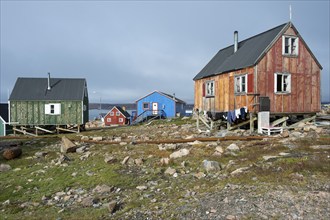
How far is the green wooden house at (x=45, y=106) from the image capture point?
1201 inches

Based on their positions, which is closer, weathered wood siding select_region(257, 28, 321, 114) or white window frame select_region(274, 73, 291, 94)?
weathered wood siding select_region(257, 28, 321, 114)

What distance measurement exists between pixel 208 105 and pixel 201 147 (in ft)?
37.0

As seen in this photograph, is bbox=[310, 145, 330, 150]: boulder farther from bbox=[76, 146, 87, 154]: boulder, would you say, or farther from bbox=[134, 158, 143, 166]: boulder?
bbox=[76, 146, 87, 154]: boulder

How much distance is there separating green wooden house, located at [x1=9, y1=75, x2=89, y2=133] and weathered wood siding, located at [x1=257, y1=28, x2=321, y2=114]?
70.4ft

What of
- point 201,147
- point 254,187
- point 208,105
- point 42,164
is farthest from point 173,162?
point 208,105

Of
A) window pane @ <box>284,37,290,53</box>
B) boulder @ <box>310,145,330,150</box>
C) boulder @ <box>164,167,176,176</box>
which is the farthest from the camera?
window pane @ <box>284,37,290,53</box>

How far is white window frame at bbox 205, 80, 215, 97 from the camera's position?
23350mm

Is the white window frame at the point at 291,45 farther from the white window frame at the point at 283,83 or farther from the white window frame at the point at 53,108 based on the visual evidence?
the white window frame at the point at 53,108

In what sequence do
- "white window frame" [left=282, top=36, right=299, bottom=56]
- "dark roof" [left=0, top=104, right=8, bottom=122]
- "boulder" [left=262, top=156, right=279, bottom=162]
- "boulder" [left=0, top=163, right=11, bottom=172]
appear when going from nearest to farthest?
"boulder" [left=262, top=156, right=279, bottom=162]
"boulder" [left=0, top=163, right=11, bottom=172]
"white window frame" [left=282, top=36, right=299, bottom=56]
"dark roof" [left=0, top=104, right=8, bottom=122]

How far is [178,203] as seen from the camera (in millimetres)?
6379

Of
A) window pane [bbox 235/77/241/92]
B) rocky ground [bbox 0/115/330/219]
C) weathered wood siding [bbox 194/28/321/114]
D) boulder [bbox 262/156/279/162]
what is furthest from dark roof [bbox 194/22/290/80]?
boulder [bbox 262/156/279/162]

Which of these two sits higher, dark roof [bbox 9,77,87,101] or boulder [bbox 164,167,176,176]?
dark roof [bbox 9,77,87,101]

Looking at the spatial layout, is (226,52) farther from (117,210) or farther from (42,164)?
(117,210)

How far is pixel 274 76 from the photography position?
18.4m
